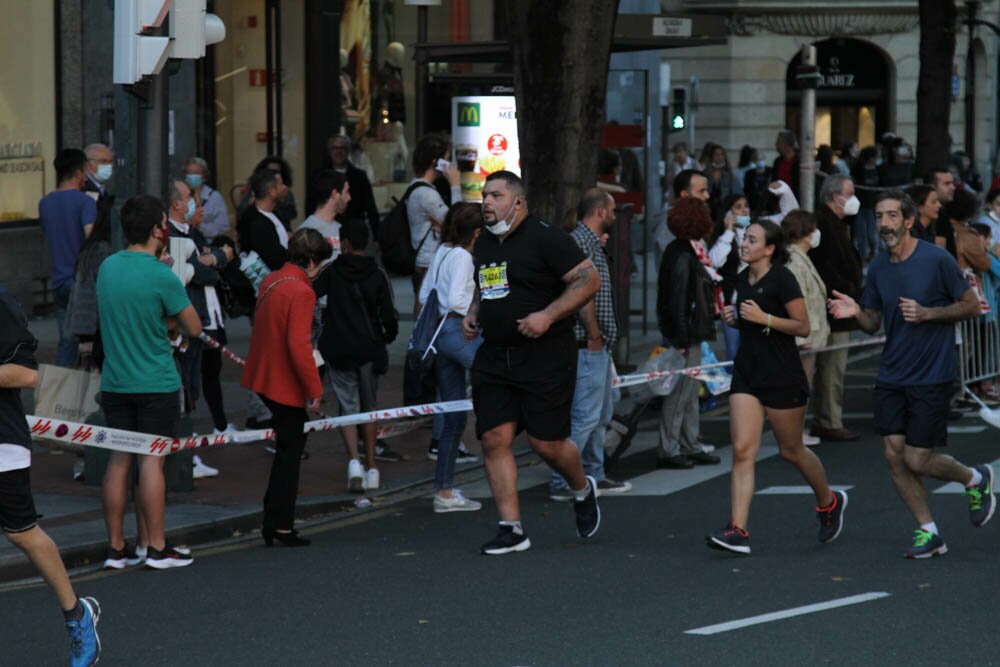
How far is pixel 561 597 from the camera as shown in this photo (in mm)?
8195

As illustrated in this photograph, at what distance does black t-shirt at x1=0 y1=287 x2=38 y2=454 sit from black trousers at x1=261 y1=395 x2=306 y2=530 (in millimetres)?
2688

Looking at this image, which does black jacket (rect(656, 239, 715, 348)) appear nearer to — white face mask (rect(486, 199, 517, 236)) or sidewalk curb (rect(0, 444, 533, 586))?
sidewalk curb (rect(0, 444, 533, 586))

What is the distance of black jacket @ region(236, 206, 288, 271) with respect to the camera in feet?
40.8

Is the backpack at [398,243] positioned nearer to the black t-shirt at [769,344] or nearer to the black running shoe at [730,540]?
the black t-shirt at [769,344]

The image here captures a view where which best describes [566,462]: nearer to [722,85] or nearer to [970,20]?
[970,20]

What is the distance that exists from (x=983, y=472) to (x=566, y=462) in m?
2.13

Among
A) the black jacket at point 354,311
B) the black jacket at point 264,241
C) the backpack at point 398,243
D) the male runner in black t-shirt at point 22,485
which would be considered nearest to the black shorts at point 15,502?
the male runner in black t-shirt at point 22,485

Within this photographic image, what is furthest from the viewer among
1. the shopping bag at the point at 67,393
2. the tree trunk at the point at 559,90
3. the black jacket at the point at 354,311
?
the tree trunk at the point at 559,90

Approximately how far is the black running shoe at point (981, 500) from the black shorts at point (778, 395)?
3.20 feet

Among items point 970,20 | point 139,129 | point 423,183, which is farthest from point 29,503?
point 970,20

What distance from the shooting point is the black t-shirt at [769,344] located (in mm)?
9312

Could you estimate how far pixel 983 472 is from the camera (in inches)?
371

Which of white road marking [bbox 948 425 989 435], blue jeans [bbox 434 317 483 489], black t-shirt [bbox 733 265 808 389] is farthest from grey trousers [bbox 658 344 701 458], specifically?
black t-shirt [bbox 733 265 808 389]

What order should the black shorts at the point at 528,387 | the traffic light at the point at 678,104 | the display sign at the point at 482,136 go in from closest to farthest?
1. the black shorts at the point at 528,387
2. the display sign at the point at 482,136
3. the traffic light at the point at 678,104
